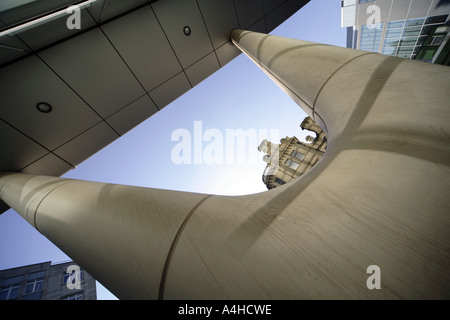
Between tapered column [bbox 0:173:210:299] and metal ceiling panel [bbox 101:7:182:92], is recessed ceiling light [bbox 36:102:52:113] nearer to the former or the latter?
metal ceiling panel [bbox 101:7:182:92]

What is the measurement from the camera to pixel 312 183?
3.31 ft

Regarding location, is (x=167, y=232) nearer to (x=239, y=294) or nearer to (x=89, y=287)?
(x=239, y=294)

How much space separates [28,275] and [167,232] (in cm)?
3614

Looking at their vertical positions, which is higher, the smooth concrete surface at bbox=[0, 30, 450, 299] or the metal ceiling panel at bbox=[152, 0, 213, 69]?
the metal ceiling panel at bbox=[152, 0, 213, 69]

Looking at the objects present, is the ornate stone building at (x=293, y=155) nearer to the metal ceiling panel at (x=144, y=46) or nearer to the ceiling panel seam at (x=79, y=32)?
the metal ceiling panel at (x=144, y=46)

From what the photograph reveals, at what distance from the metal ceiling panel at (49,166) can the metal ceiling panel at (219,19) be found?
187 inches

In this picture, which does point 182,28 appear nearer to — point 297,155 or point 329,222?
point 329,222

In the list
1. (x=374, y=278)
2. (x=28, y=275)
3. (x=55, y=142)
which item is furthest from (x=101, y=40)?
(x=28, y=275)

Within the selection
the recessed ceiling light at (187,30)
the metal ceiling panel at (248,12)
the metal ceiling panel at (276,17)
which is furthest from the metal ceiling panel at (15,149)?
the metal ceiling panel at (276,17)

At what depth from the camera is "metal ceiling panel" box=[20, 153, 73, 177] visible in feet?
11.3

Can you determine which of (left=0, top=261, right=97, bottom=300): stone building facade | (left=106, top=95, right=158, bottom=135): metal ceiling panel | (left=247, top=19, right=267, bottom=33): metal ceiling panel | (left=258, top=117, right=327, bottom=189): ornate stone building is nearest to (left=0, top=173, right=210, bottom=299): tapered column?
(left=106, top=95, right=158, bottom=135): metal ceiling panel

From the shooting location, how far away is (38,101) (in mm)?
2992

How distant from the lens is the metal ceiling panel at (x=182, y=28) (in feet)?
12.1

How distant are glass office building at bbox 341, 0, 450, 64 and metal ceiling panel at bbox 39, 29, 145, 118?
16573mm
